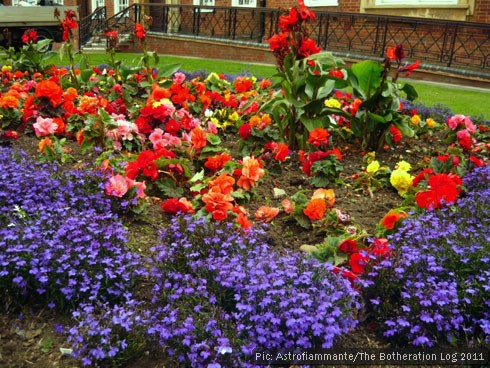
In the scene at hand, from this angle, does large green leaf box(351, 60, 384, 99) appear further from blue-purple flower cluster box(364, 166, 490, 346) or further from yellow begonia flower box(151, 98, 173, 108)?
blue-purple flower cluster box(364, 166, 490, 346)

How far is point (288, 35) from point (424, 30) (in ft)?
35.8

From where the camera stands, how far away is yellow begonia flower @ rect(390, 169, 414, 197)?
3596 mm

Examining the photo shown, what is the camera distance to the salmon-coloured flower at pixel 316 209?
296cm

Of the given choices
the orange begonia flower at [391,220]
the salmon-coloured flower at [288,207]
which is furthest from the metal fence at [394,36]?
the orange begonia flower at [391,220]

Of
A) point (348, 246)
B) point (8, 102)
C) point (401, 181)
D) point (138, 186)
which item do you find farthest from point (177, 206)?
point (8, 102)

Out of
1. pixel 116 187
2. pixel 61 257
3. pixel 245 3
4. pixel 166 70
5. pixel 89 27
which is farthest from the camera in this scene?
pixel 89 27

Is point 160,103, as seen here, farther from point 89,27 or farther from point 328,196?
point 89,27

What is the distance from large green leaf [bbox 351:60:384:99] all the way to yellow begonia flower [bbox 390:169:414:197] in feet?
2.65

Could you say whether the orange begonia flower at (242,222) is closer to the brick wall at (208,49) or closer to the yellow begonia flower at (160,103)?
the yellow begonia flower at (160,103)

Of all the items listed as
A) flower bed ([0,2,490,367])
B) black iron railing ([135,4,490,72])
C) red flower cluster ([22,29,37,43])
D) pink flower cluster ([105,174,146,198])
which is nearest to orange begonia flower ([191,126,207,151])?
flower bed ([0,2,490,367])

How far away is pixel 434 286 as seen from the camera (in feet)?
6.65

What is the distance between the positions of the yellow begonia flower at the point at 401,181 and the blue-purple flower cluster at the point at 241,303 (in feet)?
5.18

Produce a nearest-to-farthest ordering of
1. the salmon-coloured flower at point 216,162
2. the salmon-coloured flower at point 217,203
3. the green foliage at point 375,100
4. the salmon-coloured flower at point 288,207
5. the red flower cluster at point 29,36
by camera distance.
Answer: the salmon-coloured flower at point 217,203, the salmon-coloured flower at point 288,207, the salmon-coloured flower at point 216,162, the green foliage at point 375,100, the red flower cluster at point 29,36

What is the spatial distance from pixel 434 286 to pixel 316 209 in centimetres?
102
